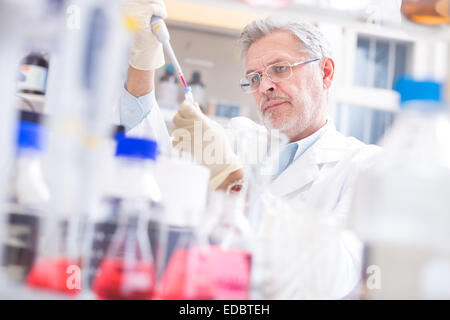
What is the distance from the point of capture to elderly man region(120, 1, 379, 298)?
935 millimetres

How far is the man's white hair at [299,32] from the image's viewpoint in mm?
1548


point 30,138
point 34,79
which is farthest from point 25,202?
point 34,79

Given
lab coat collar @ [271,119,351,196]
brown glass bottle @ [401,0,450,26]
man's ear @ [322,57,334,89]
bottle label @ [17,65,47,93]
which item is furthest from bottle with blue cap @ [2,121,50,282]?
bottle label @ [17,65,47,93]

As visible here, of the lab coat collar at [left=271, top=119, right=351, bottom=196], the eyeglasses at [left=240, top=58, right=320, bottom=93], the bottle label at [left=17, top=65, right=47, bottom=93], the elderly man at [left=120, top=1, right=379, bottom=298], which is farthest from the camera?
the bottle label at [left=17, top=65, right=47, bottom=93]

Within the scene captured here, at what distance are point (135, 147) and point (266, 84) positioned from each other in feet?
3.32

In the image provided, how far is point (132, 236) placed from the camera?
60cm

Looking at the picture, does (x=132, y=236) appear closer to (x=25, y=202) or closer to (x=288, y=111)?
(x=25, y=202)

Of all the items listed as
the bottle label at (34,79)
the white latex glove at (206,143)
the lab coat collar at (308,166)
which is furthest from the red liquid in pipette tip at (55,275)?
the bottle label at (34,79)

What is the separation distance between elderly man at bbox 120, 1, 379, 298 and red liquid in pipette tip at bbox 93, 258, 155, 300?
0.34 metres

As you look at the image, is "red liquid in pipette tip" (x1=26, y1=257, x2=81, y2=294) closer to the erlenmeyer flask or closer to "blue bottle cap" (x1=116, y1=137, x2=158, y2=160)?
the erlenmeyer flask

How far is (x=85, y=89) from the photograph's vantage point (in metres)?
0.54

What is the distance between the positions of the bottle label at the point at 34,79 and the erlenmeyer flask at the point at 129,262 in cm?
164

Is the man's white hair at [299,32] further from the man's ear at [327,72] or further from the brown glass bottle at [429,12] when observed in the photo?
the brown glass bottle at [429,12]
